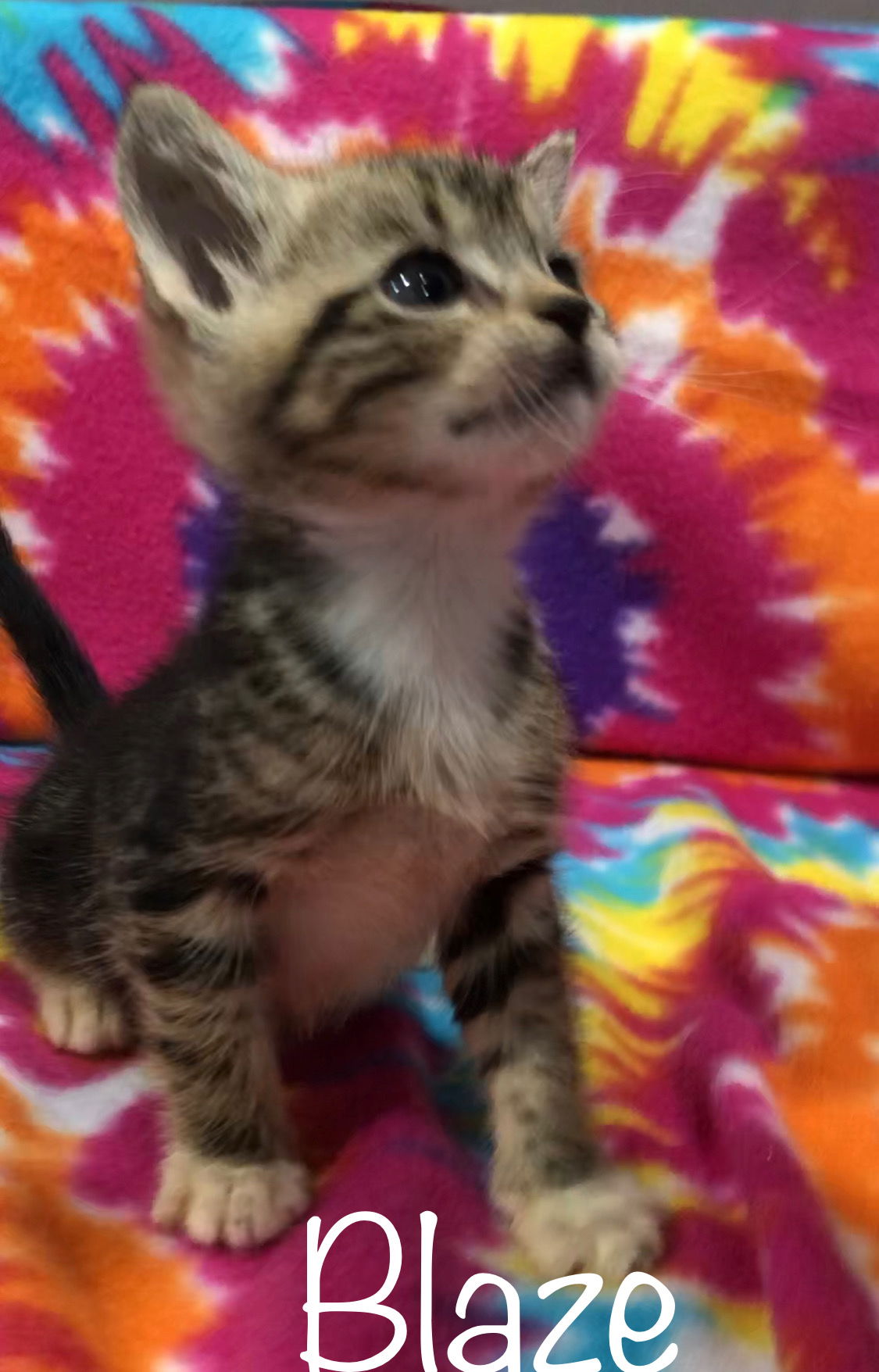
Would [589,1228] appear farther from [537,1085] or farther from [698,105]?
[698,105]

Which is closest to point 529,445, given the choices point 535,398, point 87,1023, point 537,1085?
point 535,398

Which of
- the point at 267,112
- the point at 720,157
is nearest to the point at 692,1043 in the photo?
the point at 720,157

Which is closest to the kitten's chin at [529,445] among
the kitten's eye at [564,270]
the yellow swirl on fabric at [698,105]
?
the kitten's eye at [564,270]

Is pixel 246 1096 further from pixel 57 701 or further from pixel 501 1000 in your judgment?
pixel 57 701

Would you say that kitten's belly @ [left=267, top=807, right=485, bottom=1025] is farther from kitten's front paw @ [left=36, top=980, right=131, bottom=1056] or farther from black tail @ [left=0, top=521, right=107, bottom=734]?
black tail @ [left=0, top=521, right=107, bottom=734]

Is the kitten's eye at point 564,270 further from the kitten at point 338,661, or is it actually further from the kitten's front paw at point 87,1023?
the kitten's front paw at point 87,1023

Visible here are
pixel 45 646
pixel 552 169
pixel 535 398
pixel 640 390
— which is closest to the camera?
pixel 535 398
